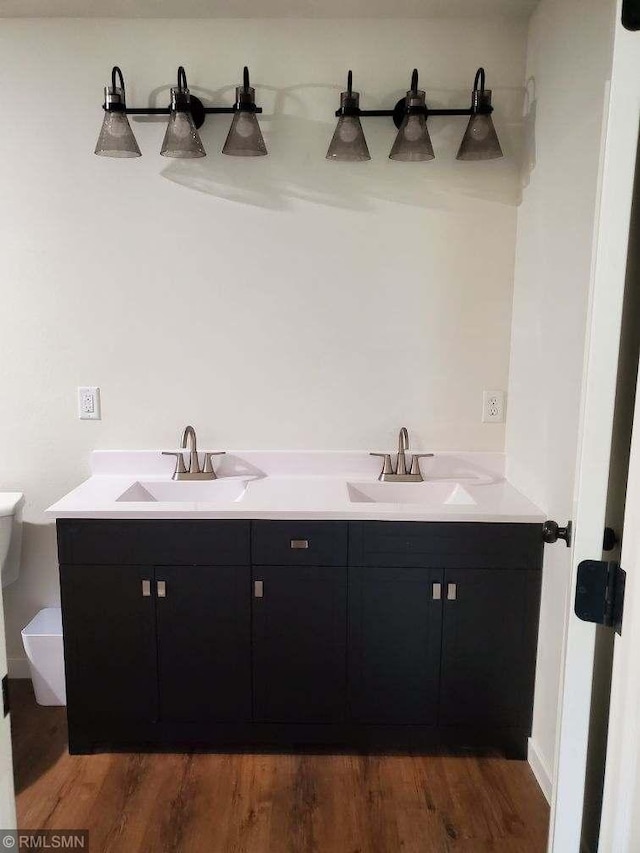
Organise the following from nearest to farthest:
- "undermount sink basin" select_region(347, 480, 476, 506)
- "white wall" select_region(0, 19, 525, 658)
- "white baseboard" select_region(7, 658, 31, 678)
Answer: "white wall" select_region(0, 19, 525, 658), "undermount sink basin" select_region(347, 480, 476, 506), "white baseboard" select_region(7, 658, 31, 678)

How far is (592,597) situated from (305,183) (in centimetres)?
197

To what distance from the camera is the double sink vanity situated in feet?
7.07

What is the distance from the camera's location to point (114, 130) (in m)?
2.26

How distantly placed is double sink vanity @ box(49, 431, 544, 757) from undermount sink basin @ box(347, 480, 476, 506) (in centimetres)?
25

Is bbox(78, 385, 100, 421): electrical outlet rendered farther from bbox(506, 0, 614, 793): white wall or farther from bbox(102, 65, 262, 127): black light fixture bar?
bbox(506, 0, 614, 793): white wall

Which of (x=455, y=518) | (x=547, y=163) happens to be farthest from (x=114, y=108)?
(x=455, y=518)

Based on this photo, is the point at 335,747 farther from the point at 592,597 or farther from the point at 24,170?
the point at 24,170

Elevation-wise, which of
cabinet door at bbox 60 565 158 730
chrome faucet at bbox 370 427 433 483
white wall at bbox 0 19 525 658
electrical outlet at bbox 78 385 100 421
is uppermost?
white wall at bbox 0 19 525 658

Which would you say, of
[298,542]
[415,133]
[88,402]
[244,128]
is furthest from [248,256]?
[298,542]

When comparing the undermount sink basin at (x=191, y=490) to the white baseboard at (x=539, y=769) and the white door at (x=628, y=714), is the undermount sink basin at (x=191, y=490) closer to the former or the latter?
the white baseboard at (x=539, y=769)

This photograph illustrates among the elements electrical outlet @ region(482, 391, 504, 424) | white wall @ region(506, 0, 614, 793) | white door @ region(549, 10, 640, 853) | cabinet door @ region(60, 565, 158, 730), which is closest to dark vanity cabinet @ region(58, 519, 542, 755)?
cabinet door @ region(60, 565, 158, 730)

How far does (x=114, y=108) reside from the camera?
2.25 m

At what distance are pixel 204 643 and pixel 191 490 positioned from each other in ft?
1.96

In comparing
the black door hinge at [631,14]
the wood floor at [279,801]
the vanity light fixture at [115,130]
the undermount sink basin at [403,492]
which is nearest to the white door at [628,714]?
the black door hinge at [631,14]
